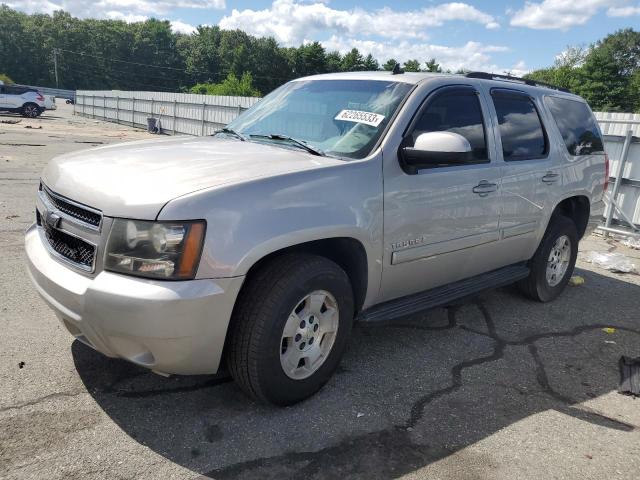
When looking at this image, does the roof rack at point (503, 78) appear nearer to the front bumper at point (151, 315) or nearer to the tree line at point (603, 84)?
the front bumper at point (151, 315)

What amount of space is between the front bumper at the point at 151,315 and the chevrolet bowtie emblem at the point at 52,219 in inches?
11.2

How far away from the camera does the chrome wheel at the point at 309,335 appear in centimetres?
291

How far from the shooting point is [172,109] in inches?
1008

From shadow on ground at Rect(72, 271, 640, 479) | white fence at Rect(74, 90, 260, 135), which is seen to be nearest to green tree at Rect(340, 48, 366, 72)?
white fence at Rect(74, 90, 260, 135)

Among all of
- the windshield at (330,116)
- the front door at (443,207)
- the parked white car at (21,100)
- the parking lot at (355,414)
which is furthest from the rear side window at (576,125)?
the parked white car at (21,100)

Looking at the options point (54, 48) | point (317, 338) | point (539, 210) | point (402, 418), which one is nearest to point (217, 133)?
point (317, 338)

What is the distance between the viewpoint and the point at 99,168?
288 centimetres

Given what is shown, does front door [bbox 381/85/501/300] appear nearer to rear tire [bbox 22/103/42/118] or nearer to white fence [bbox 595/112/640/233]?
white fence [bbox 595/112/640/233]

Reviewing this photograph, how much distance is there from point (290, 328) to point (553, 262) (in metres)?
3.40

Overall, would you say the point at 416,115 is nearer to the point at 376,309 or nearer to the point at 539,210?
the point at 376,309

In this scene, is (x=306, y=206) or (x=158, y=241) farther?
(x=306, y=206)

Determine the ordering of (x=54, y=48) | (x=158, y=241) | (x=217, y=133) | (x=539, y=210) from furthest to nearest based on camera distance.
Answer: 1. (x=54, y=48)
2. (x=539, y=210)
3. (x=217, y=133)
4. (x=158, y=241)

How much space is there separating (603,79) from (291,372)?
2926 inches

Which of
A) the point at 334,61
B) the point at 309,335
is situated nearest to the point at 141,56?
the point at 334,61
